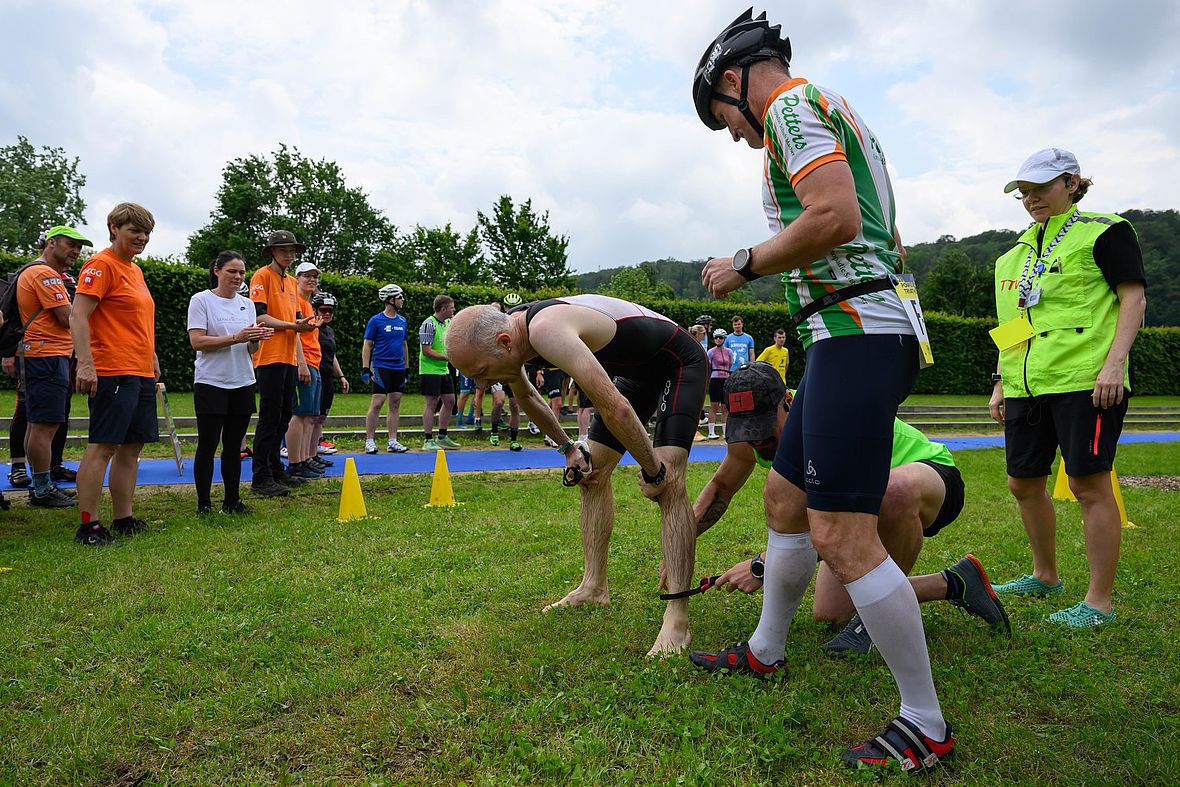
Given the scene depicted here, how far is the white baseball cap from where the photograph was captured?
132 inches

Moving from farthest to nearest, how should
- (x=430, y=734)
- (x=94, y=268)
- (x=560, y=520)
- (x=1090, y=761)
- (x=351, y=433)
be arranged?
1. (x=351, y=433)
2. (x=560, y=520)
3. (x=94, y=268)
4. (x=430, y=734)
5. (x=1090, y=761)

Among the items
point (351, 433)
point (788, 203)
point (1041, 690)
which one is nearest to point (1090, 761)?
point (1041, 690)

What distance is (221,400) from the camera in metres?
5.37

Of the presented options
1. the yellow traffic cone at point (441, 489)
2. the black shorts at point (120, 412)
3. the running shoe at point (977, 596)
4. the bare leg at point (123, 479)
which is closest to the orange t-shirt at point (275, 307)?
the black shorts at point (120, 412)

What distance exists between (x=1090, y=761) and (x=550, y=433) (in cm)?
238

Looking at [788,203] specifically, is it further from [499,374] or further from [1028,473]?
[1028,473]

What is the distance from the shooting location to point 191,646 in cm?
288

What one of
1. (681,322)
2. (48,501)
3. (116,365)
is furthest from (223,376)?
(681,322)

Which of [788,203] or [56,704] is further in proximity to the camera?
[56,704]

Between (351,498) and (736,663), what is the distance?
12.3 feet

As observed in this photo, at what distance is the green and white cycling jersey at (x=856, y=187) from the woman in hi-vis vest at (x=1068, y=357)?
5.68 feet

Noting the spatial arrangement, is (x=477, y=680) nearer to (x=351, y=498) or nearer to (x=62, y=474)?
(x=351, y=498)

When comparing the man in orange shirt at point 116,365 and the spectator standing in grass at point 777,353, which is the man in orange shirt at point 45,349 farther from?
the spectator standing in grass at point 777,353

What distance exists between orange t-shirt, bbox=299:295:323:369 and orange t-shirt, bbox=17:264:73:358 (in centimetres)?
218
